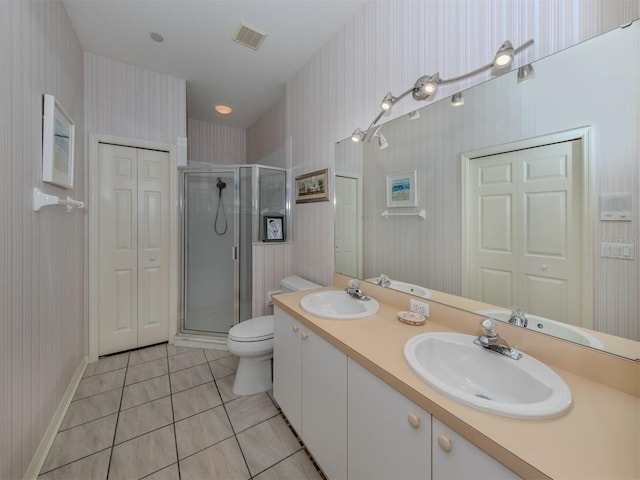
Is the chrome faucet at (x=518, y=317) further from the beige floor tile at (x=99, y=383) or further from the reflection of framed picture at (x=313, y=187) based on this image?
the beige floor tile at (x=99, y=383)

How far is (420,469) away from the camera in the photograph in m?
0.73

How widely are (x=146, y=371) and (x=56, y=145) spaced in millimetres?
1784

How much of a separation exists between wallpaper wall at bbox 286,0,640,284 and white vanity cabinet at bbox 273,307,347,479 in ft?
2.44

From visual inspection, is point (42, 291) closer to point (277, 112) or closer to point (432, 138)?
point (432, 138)

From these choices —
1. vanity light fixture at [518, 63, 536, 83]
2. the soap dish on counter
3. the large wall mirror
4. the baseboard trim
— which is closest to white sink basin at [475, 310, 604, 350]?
the large wall mirror

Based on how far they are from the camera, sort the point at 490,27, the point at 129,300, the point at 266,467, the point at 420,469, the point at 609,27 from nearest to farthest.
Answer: the point at 420,469, the point at 609,27, the point at 490,27, the point at 266,467, the point at 129,300

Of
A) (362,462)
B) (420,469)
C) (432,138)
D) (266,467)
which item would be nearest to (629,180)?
(432,138)

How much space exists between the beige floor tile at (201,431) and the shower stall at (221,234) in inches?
41.7

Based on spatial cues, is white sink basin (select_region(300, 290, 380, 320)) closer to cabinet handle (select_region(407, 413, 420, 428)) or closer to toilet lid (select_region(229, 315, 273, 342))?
toilet lid (select_region(229, 315, 273, 342))

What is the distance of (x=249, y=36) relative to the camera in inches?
78.4

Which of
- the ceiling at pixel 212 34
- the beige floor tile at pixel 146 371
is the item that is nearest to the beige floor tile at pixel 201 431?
the beige floor tile at pixel 146 371

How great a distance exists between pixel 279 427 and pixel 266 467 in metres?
0.26

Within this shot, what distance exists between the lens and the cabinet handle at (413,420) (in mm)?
733

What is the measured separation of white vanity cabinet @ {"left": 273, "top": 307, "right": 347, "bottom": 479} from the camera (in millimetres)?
1066
